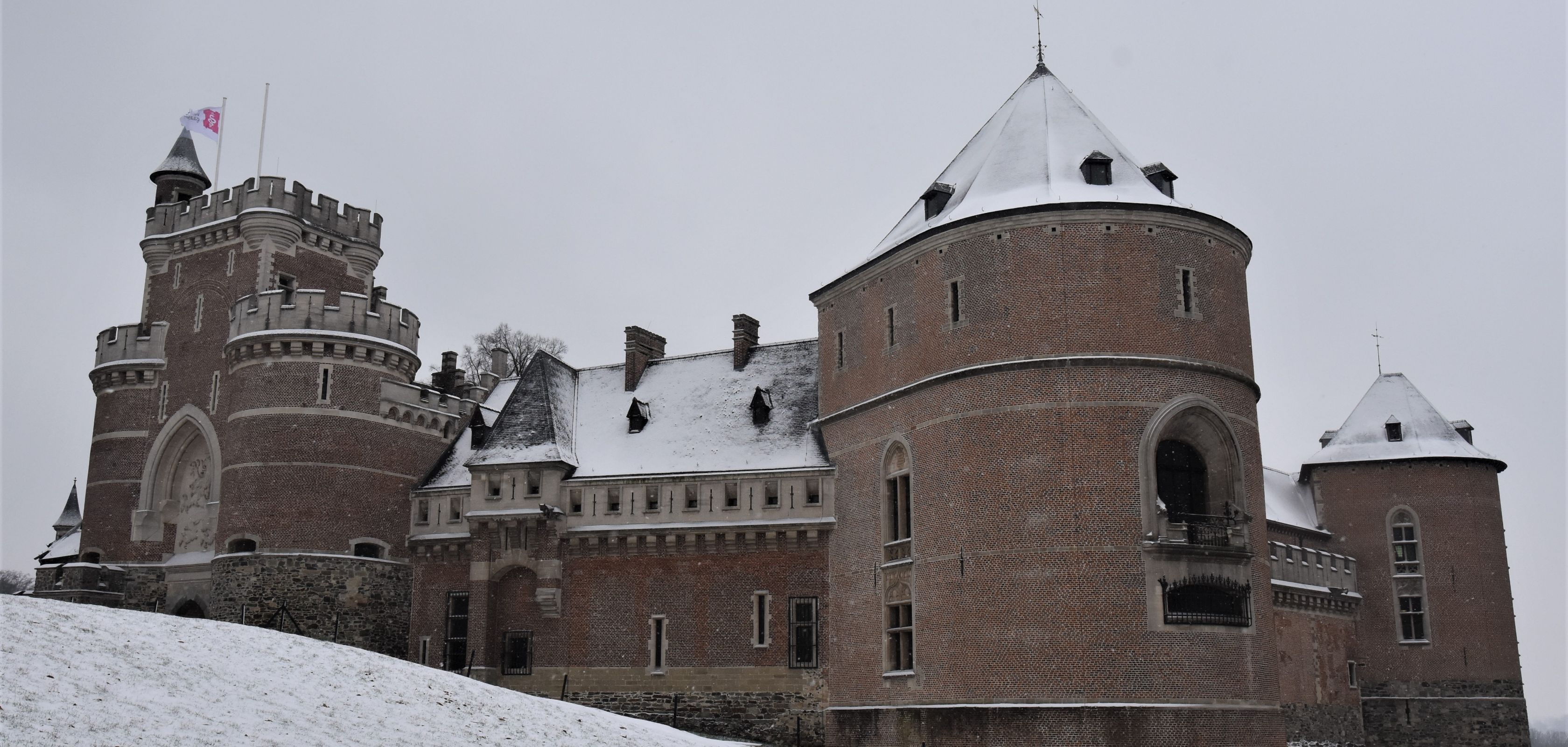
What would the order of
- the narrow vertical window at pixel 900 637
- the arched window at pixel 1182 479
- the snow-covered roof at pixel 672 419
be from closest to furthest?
the arched window at pixel 1182 479 → the narrow vertical window at pixel 900 637 → the snow-covered roof at pixel 672 419

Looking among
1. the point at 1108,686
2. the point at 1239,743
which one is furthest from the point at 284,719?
the point at 1239,743

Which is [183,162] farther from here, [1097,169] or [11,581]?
[11,581]

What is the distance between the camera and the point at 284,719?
18.1m

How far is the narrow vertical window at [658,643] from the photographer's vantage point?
112 ft

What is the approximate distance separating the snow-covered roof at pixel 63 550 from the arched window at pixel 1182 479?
34.7m

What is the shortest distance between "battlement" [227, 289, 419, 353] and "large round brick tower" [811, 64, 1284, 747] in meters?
15.0

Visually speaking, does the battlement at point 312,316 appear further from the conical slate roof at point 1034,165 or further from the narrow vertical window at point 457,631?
the conical slate roof at point 1034,165

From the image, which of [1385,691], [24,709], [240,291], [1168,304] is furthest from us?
[1385,691]

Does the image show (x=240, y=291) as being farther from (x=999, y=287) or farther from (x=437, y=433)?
(x=999, y=287)

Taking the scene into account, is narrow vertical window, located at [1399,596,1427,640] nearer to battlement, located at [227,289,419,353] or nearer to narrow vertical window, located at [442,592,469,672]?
narrow vertical window, located at [442,592,469,672]

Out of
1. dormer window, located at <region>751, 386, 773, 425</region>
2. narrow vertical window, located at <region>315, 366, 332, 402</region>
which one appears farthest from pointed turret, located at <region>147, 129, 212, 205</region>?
dormer window, located at <region>751, 386, 773, 425</region>

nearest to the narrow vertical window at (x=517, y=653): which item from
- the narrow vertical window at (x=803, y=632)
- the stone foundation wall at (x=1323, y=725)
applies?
the narrow vertical window at (x=803, y=632)

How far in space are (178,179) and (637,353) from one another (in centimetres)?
1698

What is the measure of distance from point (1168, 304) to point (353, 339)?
22.2 m
